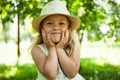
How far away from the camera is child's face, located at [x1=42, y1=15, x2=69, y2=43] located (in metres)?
3.80

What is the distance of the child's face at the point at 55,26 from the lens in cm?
380

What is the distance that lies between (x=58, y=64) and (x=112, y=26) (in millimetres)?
5112

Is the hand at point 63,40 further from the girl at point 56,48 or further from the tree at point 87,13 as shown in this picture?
the tree at point 87,13

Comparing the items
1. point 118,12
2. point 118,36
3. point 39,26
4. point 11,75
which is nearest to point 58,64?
point 39,26

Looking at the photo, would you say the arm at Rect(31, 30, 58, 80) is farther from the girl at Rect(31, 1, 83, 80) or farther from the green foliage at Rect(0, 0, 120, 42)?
the green foliage at Rect(0, 0, 120, 42)

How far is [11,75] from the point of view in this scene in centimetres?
1033

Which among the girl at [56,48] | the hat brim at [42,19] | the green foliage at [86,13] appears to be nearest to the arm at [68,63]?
the girl at [56,48]

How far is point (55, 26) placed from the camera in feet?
12.5

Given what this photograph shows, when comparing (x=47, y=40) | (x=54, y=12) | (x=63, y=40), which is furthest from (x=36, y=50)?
(x=54, y=12)

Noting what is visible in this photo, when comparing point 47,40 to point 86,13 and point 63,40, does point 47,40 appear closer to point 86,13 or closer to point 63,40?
point 63,40

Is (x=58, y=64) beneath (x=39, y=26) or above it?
beneath

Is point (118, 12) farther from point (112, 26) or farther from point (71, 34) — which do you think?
point (71, 34)

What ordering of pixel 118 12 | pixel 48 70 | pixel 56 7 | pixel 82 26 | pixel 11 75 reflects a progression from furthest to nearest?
pixel 11 75 → pixel 82 26 → pixel 118 12 → pixel 56 7 → pixel 48 70

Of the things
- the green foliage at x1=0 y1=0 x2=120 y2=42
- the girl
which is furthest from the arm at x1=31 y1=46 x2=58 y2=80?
the green foliage at x1=0 y1=0 x2=120 y2=42
